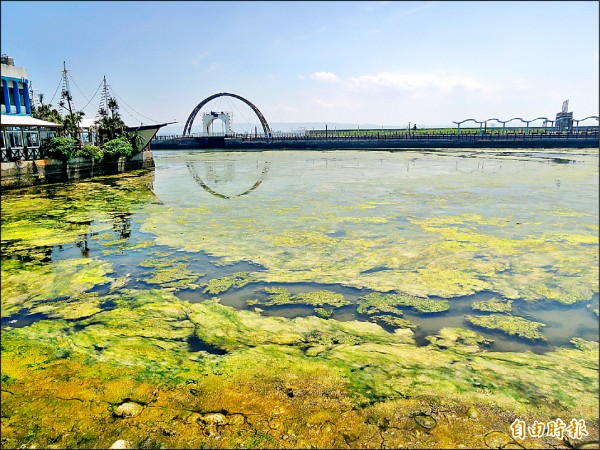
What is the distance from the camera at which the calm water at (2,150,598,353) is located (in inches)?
235

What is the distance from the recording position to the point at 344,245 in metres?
8.68

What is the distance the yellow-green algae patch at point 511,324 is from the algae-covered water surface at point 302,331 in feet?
0.09

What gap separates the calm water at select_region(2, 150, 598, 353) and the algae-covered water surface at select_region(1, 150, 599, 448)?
0.05m

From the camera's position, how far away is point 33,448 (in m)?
3.07

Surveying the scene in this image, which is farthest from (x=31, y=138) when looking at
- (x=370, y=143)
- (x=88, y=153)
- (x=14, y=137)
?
(x=370, y=143)

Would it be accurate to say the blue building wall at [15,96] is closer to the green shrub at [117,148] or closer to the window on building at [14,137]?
the window on building at [14,137]

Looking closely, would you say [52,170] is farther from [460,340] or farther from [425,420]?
[425,420]

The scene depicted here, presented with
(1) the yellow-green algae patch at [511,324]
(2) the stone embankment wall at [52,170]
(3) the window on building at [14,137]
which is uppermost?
(3) the window on building at [14,137]

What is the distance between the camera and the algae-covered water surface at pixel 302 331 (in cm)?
336

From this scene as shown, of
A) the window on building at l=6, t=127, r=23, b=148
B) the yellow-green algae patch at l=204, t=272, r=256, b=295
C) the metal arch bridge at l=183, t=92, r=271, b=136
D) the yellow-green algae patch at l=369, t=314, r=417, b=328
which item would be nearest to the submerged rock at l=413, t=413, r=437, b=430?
the yellow-green algae patch at l=369, t=314, r=417, b=328

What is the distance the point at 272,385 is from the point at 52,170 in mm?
20631

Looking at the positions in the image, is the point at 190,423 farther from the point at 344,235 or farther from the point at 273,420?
the point at 344,235

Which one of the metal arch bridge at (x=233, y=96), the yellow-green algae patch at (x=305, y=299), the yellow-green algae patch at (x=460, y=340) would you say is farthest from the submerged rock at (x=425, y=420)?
the metal arch bridge at (x=233, y=96)

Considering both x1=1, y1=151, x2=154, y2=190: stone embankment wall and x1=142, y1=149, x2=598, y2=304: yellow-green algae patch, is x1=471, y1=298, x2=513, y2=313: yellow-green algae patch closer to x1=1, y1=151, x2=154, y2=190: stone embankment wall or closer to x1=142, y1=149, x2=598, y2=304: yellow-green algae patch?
x1=142, y1=149, x2=598, y2=304: yellow-green algae patch
